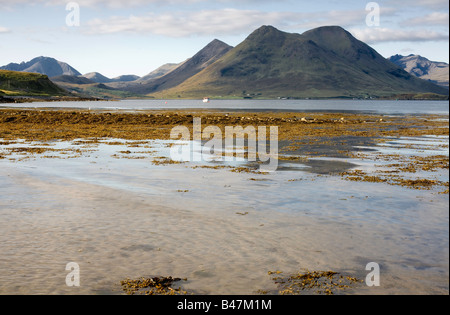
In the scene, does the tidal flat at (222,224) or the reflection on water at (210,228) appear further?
the reflection on water at (210,228)

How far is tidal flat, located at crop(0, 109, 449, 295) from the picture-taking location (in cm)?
1038

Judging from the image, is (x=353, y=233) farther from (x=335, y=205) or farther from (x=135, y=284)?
(x=135, y=284)

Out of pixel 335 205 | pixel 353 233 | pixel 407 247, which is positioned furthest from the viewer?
pixel 335 205

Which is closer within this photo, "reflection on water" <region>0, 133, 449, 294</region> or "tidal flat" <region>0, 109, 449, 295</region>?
"tidal flat" <region>0, 109, 449, 295</region>

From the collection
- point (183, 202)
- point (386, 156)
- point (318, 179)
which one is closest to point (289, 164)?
point (318, 179)

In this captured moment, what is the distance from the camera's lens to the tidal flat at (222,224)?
34.1 ft

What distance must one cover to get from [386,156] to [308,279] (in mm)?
25460

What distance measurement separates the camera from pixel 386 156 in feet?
108

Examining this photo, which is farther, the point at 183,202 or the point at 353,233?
the point at 183,202

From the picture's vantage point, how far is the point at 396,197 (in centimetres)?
1873

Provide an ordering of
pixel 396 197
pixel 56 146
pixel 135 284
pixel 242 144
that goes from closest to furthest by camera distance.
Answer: pixel 135 284
pixel 396 197
pixel 56 146
pixel 242 144

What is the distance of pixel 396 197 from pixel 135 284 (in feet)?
44.5

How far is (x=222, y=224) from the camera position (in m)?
14.9

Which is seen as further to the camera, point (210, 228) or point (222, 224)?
point (222, 224)
